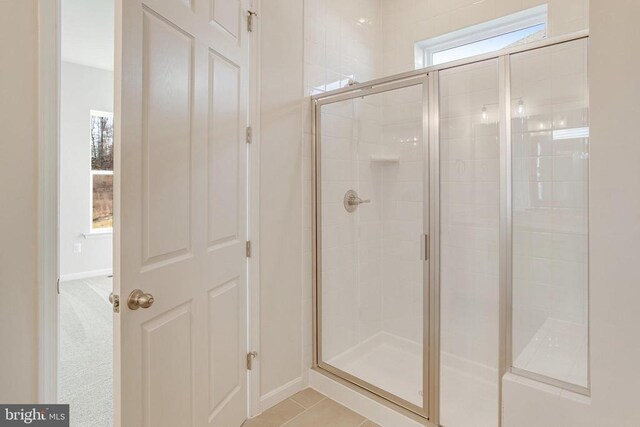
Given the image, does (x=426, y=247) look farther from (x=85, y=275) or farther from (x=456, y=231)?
(x=85, y=275)

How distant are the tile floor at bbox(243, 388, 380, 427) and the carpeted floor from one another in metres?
0.88

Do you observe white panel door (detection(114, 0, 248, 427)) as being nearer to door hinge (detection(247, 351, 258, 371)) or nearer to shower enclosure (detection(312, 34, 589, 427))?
door hinge (detection(247, 351, 258, 371))

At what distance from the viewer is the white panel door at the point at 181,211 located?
3.78 feet

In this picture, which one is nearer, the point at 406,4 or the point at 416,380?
the point at 416,380

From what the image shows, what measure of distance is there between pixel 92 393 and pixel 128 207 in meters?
1.73

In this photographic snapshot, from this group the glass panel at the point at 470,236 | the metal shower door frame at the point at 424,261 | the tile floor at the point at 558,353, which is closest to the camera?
the tile floor at the point at 558,353

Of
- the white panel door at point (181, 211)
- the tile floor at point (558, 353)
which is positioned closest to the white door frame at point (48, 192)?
the white panel door at point (181, 211)

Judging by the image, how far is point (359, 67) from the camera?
2.74m

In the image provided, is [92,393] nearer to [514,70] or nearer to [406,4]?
[514,70]

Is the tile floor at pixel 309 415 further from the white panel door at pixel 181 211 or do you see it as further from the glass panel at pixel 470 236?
the glass panel at pixel 470 236

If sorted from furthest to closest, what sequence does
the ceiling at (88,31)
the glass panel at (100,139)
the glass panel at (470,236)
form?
the glass panel at (100,139), the ceiling at (88,31), the glass panel at (470,236)

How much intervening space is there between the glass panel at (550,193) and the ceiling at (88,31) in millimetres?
3642

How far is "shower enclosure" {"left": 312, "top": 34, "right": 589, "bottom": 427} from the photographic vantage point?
5.49 ft

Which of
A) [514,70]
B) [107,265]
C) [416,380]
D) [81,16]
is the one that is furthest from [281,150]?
[107,265]
